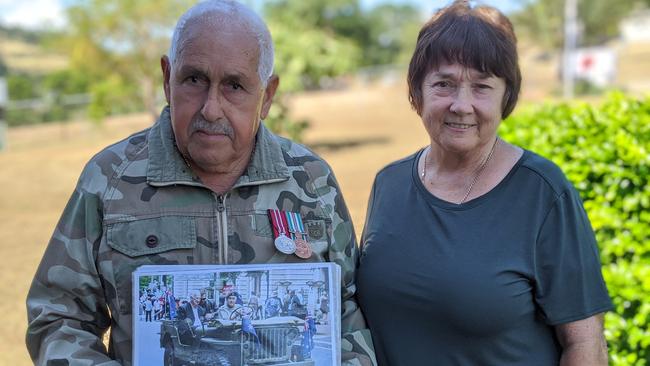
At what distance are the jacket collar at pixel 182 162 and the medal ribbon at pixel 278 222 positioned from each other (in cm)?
10

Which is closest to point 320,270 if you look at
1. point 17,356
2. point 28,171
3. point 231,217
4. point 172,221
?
point 231,217

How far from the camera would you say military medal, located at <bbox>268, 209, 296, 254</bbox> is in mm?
2238

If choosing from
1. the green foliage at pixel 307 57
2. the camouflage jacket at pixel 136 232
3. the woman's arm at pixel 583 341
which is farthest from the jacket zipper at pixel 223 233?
the green foliage at pixel 307 57

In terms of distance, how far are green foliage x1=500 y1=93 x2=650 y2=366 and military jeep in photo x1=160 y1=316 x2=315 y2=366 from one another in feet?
8.24

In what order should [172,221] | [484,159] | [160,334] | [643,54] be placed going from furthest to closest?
[643,54] → [484,159] → [172,221] → [160,334]

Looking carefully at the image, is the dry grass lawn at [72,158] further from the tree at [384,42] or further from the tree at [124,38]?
the tree at [384,42]

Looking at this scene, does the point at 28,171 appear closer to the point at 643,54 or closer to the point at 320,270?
the point at 320,270

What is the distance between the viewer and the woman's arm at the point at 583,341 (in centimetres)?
237

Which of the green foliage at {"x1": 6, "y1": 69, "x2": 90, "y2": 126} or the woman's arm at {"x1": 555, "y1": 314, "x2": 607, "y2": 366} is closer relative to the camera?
the woman's arm at {"x1": 555, "y1": 314, "x2": 607, "y2": 366}

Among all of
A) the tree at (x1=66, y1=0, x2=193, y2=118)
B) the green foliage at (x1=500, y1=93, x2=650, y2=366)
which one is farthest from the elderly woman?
the tree at (x1=66, y1=0, x2=193, y2=118)

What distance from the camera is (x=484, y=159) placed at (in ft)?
8.41

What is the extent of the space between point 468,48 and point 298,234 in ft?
2.60

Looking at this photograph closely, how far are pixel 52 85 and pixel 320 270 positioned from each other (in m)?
46.0

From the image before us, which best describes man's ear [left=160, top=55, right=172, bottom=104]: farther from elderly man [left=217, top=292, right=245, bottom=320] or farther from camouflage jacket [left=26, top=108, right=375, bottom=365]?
elderly man [left=217, top=292, right=245, bottom=320]
